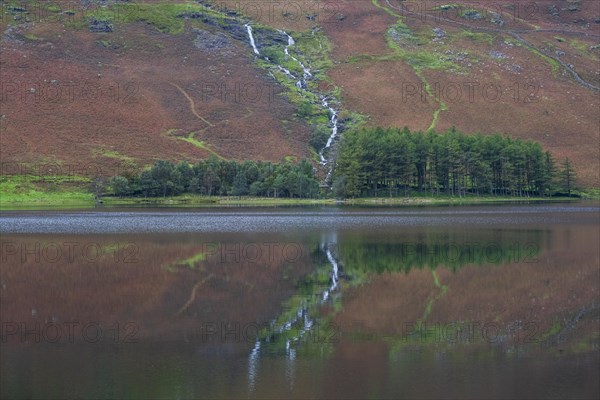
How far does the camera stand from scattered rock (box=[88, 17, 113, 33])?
156 meters

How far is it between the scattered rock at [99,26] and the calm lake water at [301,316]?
374 feet

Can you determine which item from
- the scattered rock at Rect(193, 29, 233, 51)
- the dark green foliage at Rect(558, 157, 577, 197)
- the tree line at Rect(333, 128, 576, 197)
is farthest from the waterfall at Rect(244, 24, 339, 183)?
the dark green foliage at Rect(558, 157, 577, 197)

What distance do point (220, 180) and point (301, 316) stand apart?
80791 mm

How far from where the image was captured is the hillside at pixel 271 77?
123m

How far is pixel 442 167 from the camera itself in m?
107

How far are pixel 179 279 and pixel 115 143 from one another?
292 feet

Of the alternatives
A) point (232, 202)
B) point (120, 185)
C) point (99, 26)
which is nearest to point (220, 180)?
point (232, 202)

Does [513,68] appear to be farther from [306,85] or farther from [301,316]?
[301,316]

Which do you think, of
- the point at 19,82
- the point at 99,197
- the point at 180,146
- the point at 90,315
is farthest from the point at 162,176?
the point at 90,315

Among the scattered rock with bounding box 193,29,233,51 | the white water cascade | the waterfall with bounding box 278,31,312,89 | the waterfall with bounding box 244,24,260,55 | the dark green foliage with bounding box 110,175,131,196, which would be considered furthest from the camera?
the waterfall with bounding box 244,24,260,55

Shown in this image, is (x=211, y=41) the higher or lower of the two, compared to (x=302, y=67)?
higher

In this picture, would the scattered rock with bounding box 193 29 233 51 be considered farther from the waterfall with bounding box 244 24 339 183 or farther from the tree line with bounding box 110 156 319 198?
the tree line with bounding box 110 156 319 198

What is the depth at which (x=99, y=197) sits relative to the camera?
102 meters

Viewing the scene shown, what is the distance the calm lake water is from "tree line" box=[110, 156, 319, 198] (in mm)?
51533
